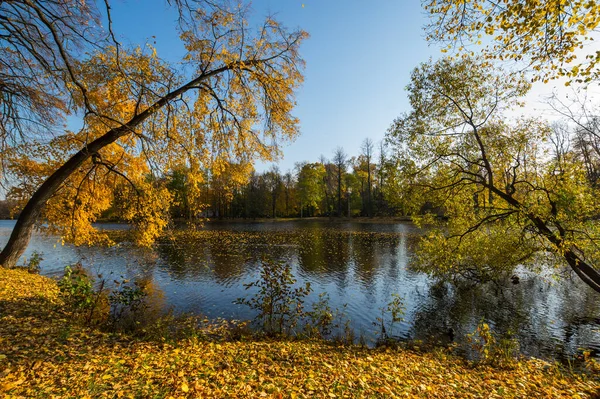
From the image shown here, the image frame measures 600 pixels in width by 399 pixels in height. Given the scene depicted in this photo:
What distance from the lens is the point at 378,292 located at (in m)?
13.3

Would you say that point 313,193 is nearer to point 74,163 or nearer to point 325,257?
point 325,257

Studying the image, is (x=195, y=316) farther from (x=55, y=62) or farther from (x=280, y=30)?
(x=280, y=30)

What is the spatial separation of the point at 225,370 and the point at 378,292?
31.8ft

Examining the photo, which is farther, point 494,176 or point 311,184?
point 311,184

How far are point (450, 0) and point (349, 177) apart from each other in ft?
193

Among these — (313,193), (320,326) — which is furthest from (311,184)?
(320,326)

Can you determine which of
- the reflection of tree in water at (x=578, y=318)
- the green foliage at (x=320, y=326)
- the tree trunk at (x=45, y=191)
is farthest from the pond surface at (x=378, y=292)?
the tree trunk at (x=45, y=191)

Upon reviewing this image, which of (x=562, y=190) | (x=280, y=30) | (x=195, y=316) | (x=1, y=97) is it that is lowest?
(x=195, y=316)

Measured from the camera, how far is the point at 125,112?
36.1ft

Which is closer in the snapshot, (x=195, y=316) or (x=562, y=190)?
(x=562, y=190)

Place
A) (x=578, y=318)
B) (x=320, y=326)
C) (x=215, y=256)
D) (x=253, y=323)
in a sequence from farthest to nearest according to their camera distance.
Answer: (x=215, y=256) < (x=578, y=318) < (x=253, y=323) < (x=320, y=326)

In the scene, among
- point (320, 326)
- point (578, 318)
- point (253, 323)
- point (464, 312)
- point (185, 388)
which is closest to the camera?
point (185, 388)

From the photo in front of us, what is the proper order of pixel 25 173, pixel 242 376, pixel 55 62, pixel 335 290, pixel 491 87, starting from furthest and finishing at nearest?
pixel 335 290 < pixel 25 173 < pixel 491 87 < pixel 55 62 < pixel 242 376

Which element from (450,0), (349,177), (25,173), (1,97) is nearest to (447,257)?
(450,0)
